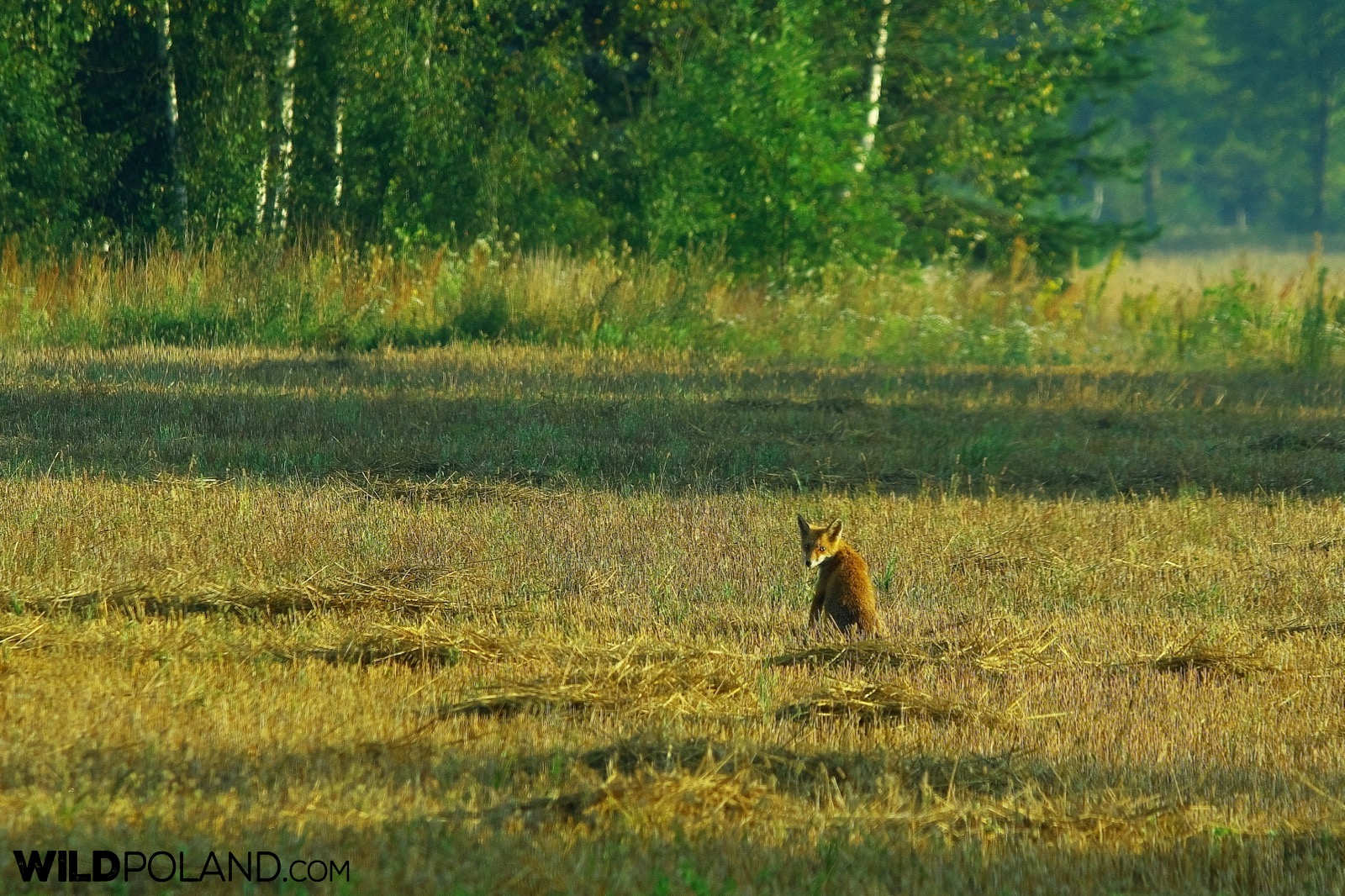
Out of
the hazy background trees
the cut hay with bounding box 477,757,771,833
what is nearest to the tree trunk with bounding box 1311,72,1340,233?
the hazy background trees

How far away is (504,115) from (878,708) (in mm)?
19458

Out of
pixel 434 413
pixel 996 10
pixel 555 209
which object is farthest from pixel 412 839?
pixel 996 10

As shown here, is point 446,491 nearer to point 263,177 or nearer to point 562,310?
point 562,310

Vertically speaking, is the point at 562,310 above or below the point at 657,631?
above

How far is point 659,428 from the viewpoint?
1334 cm

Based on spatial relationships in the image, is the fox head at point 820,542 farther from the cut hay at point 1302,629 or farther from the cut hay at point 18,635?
the cut hay at point 18,635

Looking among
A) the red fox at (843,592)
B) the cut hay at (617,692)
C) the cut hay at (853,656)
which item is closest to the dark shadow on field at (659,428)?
the red fox at (843,592)

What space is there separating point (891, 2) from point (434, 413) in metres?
16.9

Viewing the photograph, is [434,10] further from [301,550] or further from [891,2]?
[301,550]

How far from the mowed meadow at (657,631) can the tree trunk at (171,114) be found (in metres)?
6.28

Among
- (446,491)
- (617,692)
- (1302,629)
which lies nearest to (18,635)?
(617,692)

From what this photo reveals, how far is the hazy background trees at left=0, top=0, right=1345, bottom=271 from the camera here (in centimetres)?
2206

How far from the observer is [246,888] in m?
4.30

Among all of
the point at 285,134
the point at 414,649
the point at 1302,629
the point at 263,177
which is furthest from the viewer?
the point at 285,134
